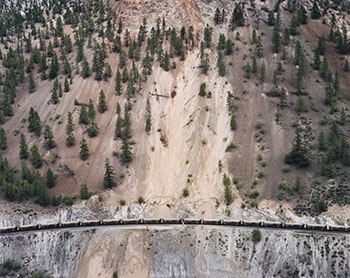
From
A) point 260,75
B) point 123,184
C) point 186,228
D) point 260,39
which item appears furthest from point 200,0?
point 186,228

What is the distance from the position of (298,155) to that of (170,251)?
A: 992 inches

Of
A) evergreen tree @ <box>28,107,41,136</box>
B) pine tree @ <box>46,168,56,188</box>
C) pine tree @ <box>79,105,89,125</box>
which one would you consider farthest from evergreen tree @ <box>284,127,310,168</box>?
evergreen tree @ <box>28,107,41,136</box>

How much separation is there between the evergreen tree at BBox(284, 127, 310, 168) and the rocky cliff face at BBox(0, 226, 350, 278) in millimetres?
15576

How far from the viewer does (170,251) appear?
69.9 meters

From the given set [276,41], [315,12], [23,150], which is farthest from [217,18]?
[23,150]

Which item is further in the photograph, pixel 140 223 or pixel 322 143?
pixel 322 143

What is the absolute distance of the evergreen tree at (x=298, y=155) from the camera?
80062mm

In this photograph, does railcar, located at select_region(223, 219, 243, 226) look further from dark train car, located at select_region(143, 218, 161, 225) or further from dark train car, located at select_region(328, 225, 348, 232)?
dark train car, located at select_region(328, 225, 348, 232)

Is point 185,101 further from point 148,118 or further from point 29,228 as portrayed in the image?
point 29,228

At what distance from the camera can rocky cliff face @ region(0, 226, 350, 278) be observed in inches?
2584

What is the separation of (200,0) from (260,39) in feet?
71.2

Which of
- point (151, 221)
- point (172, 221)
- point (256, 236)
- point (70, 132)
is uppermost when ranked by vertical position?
point (70, 132)

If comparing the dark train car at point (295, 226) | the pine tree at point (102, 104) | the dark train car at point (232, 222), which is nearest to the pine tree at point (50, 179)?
the pine tree at point (102, 104)

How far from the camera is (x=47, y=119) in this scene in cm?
9662
